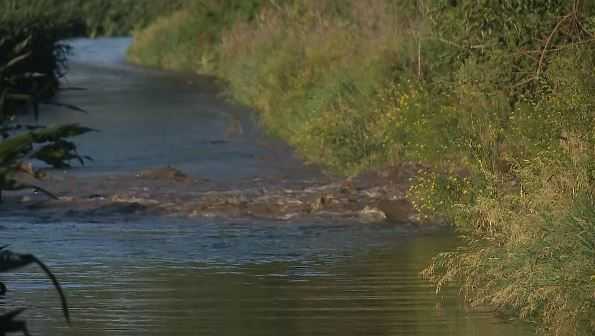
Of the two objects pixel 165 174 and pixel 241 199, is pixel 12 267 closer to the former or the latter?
pixel 241 199

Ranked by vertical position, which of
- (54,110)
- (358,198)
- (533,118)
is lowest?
(54,110)

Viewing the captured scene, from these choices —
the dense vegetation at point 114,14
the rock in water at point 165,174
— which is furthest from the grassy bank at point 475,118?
the dense vegetation at point 114,14

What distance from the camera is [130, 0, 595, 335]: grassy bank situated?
10.2 meters

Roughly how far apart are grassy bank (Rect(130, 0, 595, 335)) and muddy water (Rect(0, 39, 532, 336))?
1.48ft

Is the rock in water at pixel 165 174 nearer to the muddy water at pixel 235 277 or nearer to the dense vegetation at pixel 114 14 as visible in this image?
the muddy water at pixel 235 277

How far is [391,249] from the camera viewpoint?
1411 cm

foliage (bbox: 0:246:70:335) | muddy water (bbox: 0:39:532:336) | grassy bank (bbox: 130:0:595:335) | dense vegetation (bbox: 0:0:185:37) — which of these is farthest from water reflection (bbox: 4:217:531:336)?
dense vegetation (bbox: 0:0:185:37)

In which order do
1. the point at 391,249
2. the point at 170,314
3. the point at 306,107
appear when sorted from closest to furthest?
the point at 170,314, the point at 391,249, the point at 306,107

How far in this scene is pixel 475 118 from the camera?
1655cm

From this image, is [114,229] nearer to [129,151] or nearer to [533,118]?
[533,118]

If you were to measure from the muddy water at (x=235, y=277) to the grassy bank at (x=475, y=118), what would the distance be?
453 mm

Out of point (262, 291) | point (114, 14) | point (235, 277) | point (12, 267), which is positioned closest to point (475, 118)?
point (235, 277)

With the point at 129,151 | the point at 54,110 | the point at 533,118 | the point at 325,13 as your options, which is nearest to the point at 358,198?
the point at 533,118

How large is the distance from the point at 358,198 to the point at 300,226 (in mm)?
1370
